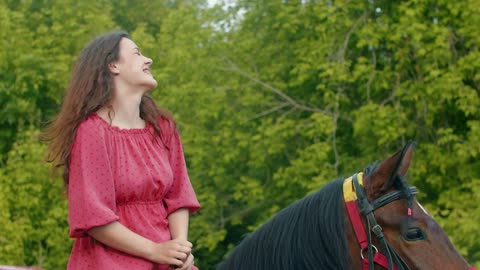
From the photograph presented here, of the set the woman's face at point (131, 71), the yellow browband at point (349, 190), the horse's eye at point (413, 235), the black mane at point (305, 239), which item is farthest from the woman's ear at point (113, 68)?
the horse's eye at point (413, 235)

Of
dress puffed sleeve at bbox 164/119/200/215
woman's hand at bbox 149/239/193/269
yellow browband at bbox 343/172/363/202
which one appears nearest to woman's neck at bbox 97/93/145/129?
dress puffed sleeve at bbox 164/119/200/215

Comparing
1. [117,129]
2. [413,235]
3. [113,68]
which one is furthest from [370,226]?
[113,68]

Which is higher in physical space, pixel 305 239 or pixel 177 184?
pixel 177 184

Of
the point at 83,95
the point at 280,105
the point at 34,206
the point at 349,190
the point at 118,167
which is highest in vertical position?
the point at 83,95

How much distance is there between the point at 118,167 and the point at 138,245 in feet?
0.92

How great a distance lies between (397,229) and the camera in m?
2.98

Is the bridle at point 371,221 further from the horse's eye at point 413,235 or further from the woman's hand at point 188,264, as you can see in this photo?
the woman's hand at point 188,264

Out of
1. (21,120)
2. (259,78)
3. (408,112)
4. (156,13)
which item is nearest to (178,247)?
(408,112)

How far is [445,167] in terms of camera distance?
32.8 ft

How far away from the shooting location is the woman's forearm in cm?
288

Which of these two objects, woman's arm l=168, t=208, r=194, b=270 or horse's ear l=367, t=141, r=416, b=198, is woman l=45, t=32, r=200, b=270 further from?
horse's ear l=367, t=141, r=416, b=198

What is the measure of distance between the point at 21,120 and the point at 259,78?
14.1ft

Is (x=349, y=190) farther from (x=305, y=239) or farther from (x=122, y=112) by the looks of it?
(x=122, y=112)

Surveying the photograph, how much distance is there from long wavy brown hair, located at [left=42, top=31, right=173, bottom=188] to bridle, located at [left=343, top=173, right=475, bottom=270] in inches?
31.1
